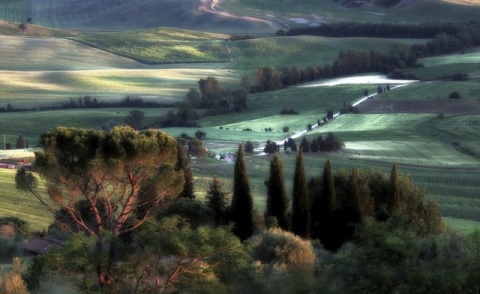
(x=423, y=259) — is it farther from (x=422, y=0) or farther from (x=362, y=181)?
(x=422, y=0)

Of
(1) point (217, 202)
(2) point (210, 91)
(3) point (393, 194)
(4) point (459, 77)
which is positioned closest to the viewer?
(3) point (393, 194)

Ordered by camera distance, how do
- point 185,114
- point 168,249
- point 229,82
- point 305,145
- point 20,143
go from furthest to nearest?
point 229,82 → point 185,114 → point 20,143 → point 305,145 → point 168,249

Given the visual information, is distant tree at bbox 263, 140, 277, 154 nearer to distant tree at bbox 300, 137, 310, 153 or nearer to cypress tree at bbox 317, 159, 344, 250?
distant tree at bbox 300, 137, 310, 153

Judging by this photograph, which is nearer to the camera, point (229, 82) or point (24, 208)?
point (24, 208)

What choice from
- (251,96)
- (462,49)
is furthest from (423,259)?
(462,49)

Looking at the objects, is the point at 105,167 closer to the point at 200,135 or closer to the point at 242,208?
the point at 242,208

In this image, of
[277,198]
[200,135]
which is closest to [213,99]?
[200,135]

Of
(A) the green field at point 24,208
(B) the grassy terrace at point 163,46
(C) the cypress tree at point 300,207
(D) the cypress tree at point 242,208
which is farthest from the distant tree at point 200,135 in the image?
(B) the grassy terrace at point 163,46
